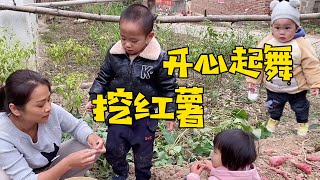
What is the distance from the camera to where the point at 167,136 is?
3.53m

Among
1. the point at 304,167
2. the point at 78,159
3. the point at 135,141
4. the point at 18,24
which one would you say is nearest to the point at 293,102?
the point at 304,167

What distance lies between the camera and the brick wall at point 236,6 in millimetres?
11586

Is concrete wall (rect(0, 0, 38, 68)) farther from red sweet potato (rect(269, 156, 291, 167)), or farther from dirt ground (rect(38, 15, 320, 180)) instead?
red sweet potato (rect(269, 156, 291, 167))

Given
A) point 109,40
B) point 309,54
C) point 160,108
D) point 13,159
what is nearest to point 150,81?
point 160,108

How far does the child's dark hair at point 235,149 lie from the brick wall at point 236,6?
9993 millimetres

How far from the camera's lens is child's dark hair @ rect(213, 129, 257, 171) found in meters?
2.01

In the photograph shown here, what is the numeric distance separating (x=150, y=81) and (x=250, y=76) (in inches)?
50.1

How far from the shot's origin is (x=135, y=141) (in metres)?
2.58

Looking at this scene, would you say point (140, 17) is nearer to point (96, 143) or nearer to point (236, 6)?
point (96, 143)

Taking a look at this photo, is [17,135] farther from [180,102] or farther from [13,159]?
[180,102]

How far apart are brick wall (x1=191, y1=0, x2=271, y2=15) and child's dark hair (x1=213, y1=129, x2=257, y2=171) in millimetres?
9993

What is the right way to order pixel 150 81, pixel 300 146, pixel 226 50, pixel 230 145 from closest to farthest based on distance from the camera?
1. pixel 230 145
2. pixel 150 81
3. pixel 300 146
4. pixel 226 50

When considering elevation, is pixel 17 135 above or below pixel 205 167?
above

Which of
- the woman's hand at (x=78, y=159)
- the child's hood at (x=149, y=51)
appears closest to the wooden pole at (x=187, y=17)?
the child's hood at (x=149, y=51)
